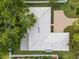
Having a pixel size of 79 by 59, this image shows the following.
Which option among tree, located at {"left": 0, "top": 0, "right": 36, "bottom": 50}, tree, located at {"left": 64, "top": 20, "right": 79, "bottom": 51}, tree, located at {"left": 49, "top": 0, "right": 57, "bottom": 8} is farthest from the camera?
tree, located at {"left": 49, "top": 0, "right": 57, "bottom": 8}

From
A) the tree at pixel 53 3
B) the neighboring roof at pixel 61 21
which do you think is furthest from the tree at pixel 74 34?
the tree at pixel 53 3

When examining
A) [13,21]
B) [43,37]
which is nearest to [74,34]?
[43,37]

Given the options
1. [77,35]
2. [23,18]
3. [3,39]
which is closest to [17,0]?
[23,18]

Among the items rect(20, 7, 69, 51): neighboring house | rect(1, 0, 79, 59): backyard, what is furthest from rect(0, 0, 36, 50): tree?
rect(1, 0, 79, 59): backyard

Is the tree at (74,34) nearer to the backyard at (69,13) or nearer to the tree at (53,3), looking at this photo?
the backyard at (69,13)

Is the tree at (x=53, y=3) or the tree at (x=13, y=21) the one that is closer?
the tree at (x=13, y=21)

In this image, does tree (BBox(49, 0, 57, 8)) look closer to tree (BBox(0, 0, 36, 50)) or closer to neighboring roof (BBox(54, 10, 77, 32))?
neighboring roof (BBox(54, 10, 77, 32))

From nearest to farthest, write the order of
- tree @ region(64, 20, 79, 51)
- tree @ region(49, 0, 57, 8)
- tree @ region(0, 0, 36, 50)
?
tree @ region(0, 0, 36, 50), tree @ region(64, 20, 79, 51), tree @ region(49, 0, 57, 8)

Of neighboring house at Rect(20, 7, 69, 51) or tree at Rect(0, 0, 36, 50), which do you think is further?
neighboring house at Rect(20, 7, 69, 51)
